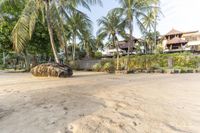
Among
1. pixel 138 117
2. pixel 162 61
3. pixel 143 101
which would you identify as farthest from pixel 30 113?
pixel 162 61

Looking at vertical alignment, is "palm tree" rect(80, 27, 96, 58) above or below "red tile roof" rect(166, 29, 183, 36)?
below

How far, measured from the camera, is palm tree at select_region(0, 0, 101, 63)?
44.7 feet

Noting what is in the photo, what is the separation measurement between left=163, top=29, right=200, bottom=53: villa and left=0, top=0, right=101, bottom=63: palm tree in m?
28.6

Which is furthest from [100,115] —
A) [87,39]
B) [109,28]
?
[109,28]

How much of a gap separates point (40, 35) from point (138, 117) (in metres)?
20.1

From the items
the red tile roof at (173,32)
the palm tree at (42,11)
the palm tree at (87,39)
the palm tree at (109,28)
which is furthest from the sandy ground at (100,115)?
the red tile roof at (173,32)

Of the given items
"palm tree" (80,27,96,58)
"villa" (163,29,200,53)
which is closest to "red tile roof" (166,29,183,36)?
"villa" (163,29,200,53)

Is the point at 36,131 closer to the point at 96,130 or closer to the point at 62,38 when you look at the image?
the point at 96,130

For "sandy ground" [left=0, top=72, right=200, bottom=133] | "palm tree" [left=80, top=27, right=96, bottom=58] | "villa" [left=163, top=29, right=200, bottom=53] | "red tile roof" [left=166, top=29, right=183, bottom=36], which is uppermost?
"red tile roof" [left=166, top=29, right=183, bottom=36]

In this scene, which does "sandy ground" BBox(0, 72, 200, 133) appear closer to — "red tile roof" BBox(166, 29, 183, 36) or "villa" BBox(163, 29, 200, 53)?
"villa" BBox(163, 29, 200, 53)

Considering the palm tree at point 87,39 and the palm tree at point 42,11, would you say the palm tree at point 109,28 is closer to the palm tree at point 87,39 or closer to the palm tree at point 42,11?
the palm tree at point 87,39

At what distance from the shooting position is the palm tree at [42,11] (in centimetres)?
1361

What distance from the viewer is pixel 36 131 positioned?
11.9ft

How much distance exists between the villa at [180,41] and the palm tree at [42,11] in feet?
93.8
